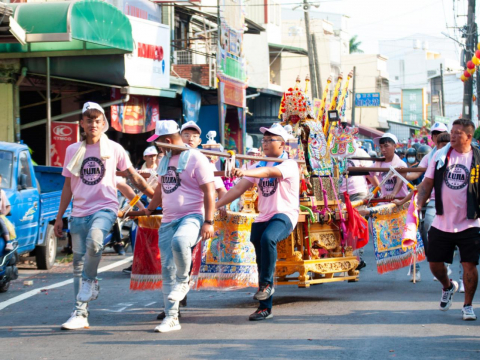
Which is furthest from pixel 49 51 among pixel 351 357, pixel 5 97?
pixel 351 357

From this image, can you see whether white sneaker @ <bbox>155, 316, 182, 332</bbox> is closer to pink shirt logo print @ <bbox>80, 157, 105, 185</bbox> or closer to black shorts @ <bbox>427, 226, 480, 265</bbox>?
pink shirt logo print @ <bbox>80, 157, 105, 185</bbox>

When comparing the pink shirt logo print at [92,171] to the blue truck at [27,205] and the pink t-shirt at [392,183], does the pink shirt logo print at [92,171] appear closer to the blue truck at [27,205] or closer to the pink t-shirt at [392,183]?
the blue truck at [27,205]

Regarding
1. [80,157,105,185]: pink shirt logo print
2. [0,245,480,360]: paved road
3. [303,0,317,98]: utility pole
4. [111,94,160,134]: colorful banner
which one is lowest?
[0,245,480,360]: paved road

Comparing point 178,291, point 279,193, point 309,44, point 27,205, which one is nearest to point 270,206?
point 279,193

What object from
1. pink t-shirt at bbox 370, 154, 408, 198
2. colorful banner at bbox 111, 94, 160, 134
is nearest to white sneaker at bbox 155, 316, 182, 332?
pink t-shirt at bbox 370, 154, 408, 198

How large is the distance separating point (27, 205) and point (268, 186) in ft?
17.8

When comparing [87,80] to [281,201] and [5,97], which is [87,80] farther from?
[281,201]

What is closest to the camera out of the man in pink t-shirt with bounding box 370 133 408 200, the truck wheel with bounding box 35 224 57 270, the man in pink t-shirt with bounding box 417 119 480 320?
the man in pink t-shirt with bounding box 417 119 480 320

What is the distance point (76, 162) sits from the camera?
752 centimetres

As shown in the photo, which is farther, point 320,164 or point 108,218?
point 320,164

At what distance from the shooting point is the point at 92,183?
7.53 meters

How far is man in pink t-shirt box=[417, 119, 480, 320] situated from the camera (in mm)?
7578

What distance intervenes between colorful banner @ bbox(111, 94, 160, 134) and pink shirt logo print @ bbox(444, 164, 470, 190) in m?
14.2

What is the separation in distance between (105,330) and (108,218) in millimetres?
1034
